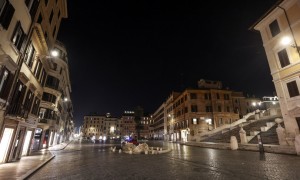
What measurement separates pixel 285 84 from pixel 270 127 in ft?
24.9

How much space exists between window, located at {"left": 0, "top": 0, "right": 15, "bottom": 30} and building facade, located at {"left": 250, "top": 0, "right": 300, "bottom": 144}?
2332 cm

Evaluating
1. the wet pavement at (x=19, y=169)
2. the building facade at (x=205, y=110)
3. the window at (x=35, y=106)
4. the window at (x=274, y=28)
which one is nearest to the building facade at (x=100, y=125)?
the building facade at (x=205, y=110)

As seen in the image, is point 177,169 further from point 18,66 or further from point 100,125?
point 100,125

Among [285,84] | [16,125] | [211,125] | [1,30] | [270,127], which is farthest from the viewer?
[211,125]

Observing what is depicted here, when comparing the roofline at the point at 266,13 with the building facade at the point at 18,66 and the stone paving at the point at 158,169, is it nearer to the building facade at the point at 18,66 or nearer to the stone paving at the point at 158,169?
the stone paving at the point at 158,169

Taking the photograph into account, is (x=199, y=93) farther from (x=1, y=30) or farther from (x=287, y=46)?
(x=1, y=30)

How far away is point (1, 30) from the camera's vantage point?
8914mm

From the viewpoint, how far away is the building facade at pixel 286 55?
60.1 ft

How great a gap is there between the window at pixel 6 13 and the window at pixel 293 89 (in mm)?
→ 25527

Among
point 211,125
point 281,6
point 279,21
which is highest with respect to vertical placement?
point 281,6

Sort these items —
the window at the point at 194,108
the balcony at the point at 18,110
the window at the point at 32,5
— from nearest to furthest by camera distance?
the balcony at the point at 18,110 < the window at the point at 32,5 < the window at the point at 194,108

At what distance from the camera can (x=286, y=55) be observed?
2006 centimetres

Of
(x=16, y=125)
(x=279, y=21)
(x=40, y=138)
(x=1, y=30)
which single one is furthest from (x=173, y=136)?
(x=1, y=30)

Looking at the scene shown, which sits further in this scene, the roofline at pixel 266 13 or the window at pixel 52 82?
the window at pixel 52 82
